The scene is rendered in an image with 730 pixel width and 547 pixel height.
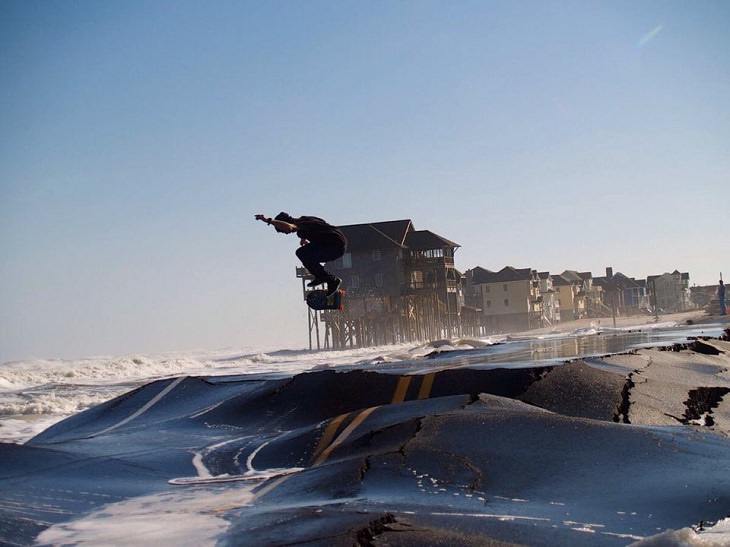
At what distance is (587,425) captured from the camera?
6129 mm

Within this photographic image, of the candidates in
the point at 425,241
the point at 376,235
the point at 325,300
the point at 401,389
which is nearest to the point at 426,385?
the point at 401,389

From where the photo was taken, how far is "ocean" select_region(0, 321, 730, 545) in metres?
4.23

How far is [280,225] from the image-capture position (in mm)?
9375

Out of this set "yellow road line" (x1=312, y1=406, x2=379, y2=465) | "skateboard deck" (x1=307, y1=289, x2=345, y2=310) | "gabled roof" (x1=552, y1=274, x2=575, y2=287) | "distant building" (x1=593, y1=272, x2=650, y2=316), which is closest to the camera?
"yellow road line" (x1=312, y1=406, x2=379, y2=465)

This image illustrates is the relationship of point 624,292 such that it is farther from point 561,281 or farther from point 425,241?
point 425,241

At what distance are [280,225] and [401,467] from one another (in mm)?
4467

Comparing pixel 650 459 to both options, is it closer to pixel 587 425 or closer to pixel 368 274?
pixel 587 425

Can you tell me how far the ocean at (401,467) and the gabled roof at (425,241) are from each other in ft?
208

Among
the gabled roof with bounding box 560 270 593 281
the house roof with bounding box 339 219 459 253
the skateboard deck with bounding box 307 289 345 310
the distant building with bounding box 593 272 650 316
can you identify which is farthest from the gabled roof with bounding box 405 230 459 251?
the distant building with bounding box 593 272 650 316

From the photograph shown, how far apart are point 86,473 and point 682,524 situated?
14.3 feet

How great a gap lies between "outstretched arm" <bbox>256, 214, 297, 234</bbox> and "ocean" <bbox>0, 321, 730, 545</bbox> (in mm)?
1887

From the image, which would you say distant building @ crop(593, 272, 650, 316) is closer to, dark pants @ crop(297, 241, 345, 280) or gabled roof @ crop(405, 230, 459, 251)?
gabled roof @ crop(405, 230, 459, 251)

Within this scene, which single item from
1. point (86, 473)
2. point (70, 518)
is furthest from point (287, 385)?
point (70, 518)

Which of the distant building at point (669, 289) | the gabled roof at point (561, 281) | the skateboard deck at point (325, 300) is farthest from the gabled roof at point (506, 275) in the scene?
the skateboard deck at point (325, 300)
